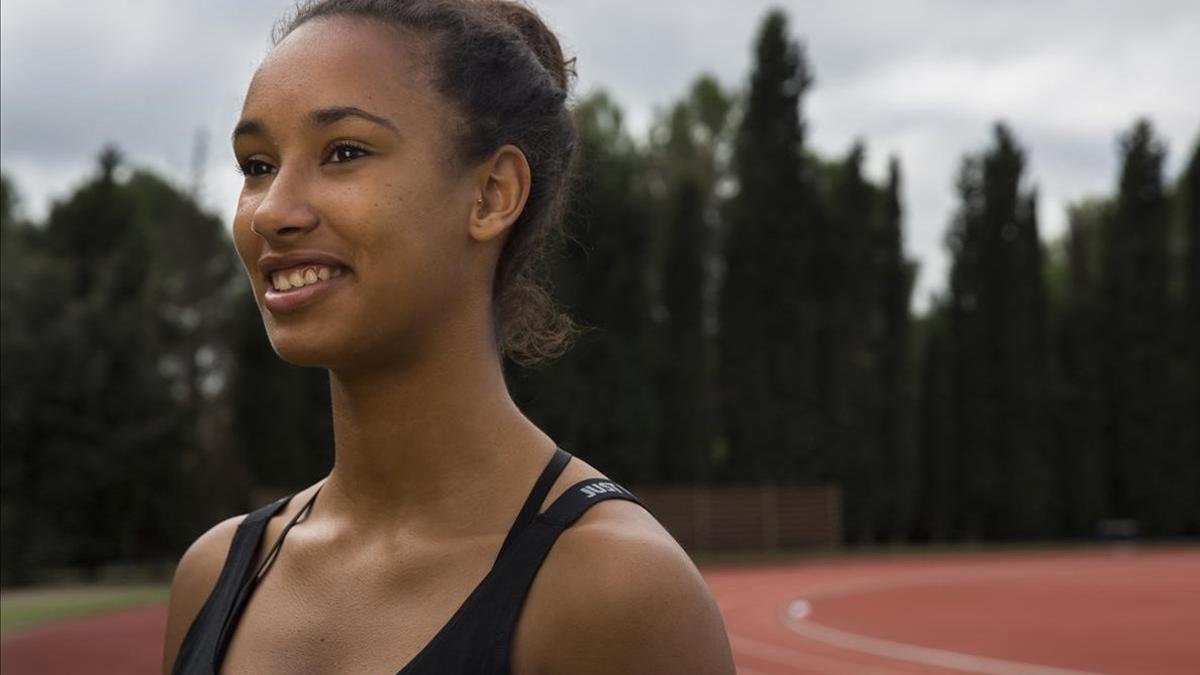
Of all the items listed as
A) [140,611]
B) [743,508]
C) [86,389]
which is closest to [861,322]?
[743,508]

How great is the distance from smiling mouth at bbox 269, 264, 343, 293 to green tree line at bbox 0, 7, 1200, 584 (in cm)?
1863

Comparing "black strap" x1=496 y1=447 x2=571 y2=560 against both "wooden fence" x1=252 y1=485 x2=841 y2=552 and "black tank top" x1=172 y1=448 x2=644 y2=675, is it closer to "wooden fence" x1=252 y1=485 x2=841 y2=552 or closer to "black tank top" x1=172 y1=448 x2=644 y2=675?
"black tank top" x1=172 y1=448 x2=644 y2=675

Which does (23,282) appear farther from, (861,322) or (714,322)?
(861,322)

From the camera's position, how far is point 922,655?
14820mm

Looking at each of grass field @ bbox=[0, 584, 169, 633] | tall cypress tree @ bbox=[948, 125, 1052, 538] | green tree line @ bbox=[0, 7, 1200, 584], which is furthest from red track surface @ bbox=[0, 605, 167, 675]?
tall cypress tree @ bbox=[948, 125, 1052, 538]

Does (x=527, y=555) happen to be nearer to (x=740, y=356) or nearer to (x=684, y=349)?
(x=684, y=349)

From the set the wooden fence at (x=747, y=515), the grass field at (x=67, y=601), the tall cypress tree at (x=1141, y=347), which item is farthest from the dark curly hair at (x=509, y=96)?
the tall cypress tree at (x=1141, y=347)

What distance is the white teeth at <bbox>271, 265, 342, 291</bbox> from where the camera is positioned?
156 centimetres

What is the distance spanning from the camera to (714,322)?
33.8 m

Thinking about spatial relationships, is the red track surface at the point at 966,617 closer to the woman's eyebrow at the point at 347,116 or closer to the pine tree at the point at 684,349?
the pine tree at the point at 684,349

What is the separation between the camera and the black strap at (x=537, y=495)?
1562mm

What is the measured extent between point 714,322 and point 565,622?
32.5 m

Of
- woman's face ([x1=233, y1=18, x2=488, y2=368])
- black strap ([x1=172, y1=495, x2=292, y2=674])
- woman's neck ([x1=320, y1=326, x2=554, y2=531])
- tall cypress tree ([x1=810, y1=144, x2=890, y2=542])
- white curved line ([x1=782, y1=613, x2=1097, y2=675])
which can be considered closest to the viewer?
woman's face ([x1=233, y1=18, x2=488, y2=368])

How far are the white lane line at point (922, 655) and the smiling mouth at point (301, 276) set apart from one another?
1281cm
